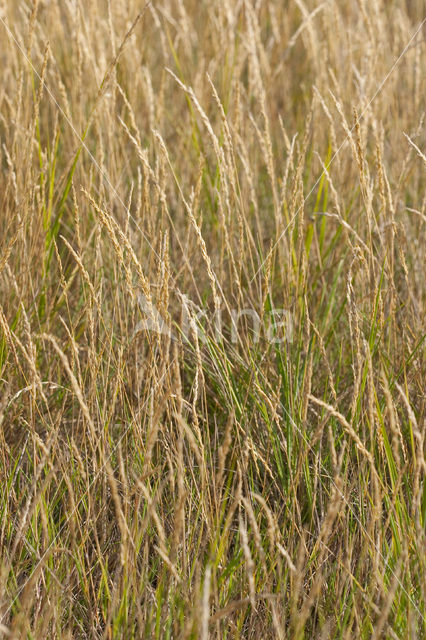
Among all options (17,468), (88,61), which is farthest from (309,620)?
(88,61)

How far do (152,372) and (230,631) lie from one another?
17.3 inches

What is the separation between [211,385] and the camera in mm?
1529

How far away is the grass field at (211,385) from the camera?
3.36 feet

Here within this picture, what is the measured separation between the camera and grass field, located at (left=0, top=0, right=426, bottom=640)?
1024mm

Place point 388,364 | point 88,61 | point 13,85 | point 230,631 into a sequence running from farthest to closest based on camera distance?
point 13,85, point 88,61, point 388,364, point 230,631

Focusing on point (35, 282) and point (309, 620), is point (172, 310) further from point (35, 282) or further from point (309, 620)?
point (309, 620)

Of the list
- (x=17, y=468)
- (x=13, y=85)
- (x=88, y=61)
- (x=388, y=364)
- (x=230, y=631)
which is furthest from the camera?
(x=13, y=85)

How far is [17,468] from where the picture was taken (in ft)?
4.22

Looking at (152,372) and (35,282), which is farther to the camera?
(35,282)

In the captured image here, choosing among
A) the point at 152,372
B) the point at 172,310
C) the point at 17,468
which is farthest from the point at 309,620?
the point at 172,310

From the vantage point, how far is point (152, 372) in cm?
109

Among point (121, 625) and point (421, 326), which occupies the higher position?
point (421, 326)

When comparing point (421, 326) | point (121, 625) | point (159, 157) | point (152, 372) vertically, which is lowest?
point (121, 625)

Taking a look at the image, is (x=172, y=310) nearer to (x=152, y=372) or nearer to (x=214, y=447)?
(x=214, y=447)
